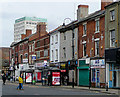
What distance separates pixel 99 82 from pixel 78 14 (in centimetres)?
1439

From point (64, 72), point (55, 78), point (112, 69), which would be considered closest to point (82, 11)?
point (64, 72)

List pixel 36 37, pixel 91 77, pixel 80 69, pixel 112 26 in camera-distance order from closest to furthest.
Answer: pixel 112 26
pixel 91 77
pixel 80 69
pixel 36 37

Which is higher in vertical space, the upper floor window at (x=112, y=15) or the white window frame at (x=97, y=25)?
the upper floor window at (x=112, y=15)

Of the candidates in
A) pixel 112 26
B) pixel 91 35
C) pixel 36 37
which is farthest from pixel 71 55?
pixel 36 37

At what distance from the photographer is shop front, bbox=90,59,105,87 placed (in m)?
38.8

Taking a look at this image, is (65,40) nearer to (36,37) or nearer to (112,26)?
(112,26)

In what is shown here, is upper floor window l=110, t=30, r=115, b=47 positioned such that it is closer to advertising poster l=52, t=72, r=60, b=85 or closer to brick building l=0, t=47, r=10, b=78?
advertising poster l=52, t=72, r=60, b=85

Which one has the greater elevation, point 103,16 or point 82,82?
point 103,16

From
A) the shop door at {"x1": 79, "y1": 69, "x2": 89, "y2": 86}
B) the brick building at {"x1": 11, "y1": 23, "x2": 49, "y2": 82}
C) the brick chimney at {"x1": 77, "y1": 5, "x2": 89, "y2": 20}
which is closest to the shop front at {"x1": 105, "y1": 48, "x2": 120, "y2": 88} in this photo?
the shop door at {"x1": 79, "y1": 69, "x2": 89, "y2": 86}

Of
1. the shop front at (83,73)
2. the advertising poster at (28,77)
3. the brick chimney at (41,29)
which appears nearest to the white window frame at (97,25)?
the shop front at (83,73)

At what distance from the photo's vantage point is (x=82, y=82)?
146ft

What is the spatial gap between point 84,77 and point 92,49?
5.06 metres

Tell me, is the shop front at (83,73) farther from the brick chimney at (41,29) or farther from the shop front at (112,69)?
the brick chimney at (41,29)

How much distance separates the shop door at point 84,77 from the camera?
1703 inches
